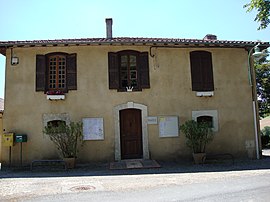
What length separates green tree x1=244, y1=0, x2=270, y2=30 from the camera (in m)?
7.70

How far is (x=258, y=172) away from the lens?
27.2 ft

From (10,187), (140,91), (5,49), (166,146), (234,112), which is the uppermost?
(5,49)

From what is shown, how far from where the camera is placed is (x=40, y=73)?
11203 mm

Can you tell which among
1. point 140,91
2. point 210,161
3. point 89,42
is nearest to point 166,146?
point 210,161

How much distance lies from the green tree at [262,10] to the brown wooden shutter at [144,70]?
Answer: 185 inches

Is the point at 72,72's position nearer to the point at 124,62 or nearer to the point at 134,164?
the point at 124,62

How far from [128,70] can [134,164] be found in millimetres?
4221

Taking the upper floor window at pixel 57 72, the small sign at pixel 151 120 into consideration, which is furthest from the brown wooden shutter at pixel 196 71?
the upper floor window at pixel 57 72

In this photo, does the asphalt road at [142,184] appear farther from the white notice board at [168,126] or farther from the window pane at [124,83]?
the window pane at [124,83]

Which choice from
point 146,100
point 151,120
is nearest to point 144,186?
point 151,120

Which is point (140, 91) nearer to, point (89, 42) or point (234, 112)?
point (89, 42)

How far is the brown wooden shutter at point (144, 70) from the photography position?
37.4 feet

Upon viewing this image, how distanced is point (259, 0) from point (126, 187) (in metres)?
6.67

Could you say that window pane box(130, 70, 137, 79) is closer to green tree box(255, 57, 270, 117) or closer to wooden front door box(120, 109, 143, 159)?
wooden front door box(120, 109, 143, 159)
